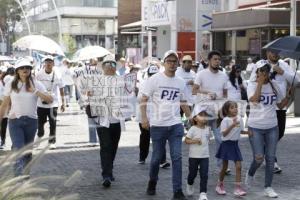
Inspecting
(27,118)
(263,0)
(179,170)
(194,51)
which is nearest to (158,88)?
(179,170)

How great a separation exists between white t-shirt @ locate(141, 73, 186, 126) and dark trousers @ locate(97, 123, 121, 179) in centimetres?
102

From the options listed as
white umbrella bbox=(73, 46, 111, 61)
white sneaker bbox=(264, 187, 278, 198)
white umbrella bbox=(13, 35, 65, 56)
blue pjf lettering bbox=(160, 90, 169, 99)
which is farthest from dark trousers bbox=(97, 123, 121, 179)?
white umbrella bbox=(73, 46, 111, 61)

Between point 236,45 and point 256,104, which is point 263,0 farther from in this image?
point 256,104

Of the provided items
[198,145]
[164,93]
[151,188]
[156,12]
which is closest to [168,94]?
[164,93]

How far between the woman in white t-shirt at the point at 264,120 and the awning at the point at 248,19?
19041 millimetres

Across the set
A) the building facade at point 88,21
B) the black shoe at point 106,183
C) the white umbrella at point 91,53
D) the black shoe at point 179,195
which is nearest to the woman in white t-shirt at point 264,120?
the black shoe at point 179,195

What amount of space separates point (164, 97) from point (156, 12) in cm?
3699

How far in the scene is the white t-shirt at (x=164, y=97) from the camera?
8125 mm

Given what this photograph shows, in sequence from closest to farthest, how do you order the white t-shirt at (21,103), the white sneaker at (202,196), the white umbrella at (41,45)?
the white sneaker at (202,196), the white t-shirt at (21,103), the white umbrella at (41,45)

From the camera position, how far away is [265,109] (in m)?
8.34

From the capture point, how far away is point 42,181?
3777 mm

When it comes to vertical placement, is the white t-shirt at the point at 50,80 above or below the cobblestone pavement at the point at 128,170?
above

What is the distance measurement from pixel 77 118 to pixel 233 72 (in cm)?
847

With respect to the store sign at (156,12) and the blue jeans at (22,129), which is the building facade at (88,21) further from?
the blue jeans at (22,129)
